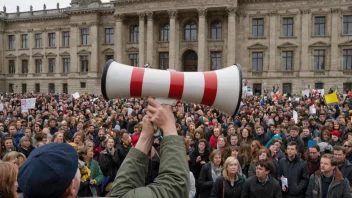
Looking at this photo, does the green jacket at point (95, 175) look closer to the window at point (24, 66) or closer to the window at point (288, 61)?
the window at point (288, 61)

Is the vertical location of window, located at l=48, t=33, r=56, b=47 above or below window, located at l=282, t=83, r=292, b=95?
above

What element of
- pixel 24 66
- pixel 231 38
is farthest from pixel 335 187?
pixel 24 66

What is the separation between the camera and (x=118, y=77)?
2.90m

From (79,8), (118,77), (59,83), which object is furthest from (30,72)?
(118,77)

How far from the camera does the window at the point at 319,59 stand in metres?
36.9

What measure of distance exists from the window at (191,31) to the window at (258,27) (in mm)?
7150

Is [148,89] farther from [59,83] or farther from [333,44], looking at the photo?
[59,83]

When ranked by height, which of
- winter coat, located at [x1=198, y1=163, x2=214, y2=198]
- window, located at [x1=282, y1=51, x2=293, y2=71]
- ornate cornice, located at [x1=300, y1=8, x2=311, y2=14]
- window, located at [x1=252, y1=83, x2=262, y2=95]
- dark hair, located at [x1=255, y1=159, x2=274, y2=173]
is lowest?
winter coat, located at [x1=198, y1=163, x2=214, y2=198]

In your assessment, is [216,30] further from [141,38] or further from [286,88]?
[286,88]

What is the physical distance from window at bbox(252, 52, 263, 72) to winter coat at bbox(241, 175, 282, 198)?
34.9 m

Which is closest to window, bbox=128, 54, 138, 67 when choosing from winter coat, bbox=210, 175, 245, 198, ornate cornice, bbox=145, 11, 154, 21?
ornate cornice, bbox=145, 11, 154, 21

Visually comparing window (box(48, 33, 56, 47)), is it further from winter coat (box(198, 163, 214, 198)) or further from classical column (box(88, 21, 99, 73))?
winter coat (box(198, 163, 214, 198))

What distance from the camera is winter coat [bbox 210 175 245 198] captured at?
5699 millimetres

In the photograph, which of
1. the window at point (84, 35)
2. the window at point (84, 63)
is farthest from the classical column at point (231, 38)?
the window at point (84, 63)
